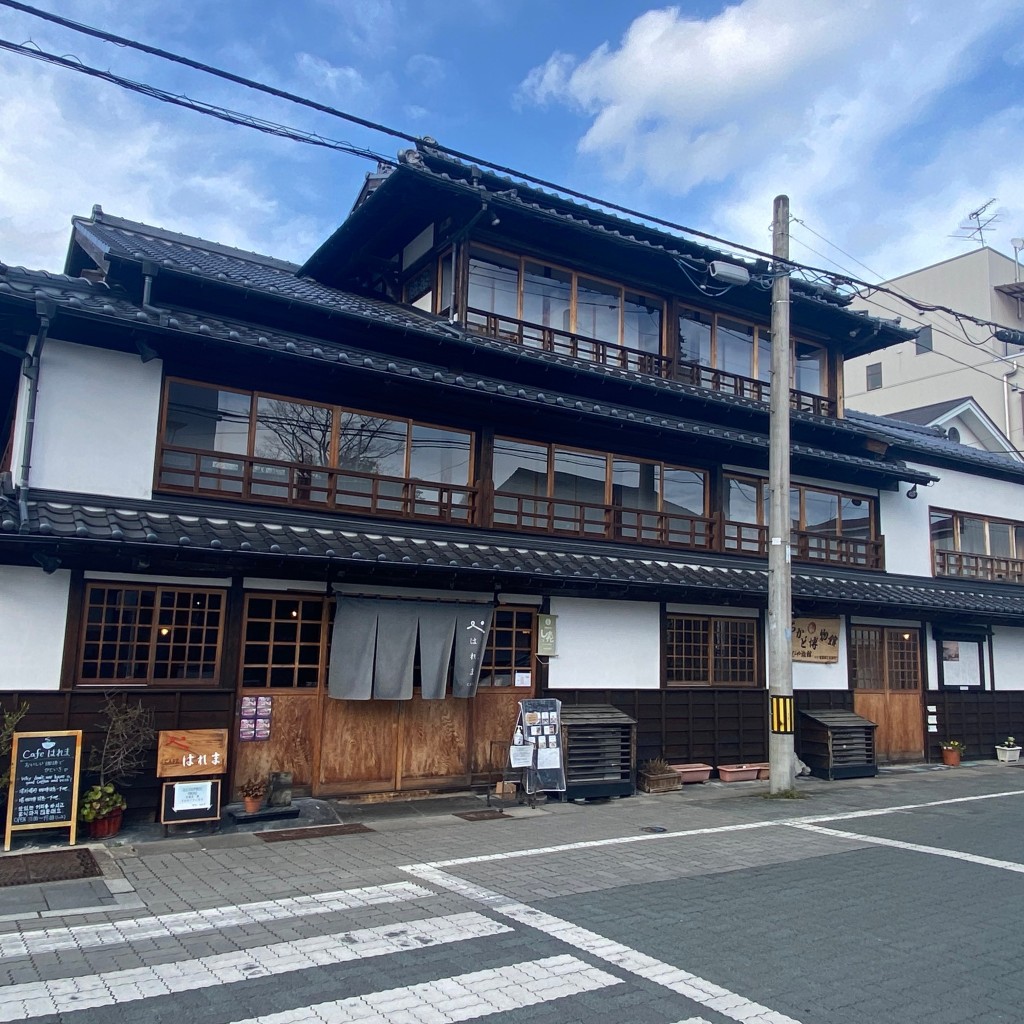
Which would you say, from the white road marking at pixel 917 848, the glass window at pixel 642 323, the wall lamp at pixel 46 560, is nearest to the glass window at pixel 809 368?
the glass window at pixel 642 323

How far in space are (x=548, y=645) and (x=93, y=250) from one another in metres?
8.88

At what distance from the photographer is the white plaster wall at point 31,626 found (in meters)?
9.45

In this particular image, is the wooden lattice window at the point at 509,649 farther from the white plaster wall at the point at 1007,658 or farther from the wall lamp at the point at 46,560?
the white plaster wall at the point at 1007,658

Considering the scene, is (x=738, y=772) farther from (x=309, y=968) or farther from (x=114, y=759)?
(x=309, y=968)

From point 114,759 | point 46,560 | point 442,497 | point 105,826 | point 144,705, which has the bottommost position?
point 105,826

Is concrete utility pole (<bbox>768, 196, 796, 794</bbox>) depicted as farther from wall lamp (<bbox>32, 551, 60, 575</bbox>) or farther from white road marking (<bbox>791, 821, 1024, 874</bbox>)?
wall lamp (<bbox>32, 551, 60, 575</bbox>)

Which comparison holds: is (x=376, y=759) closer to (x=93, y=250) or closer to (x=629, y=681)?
(x=629, y=681)

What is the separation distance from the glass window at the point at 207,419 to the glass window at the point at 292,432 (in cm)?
22

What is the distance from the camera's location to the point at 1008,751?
18.8 meters

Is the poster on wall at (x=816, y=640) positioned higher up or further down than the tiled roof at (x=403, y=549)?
further down

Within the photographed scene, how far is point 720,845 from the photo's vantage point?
9.91m

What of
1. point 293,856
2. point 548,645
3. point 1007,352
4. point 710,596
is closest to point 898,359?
point 1007,352

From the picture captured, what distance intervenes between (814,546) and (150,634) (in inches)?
500

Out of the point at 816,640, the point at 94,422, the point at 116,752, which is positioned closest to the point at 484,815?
the point at 116,752
